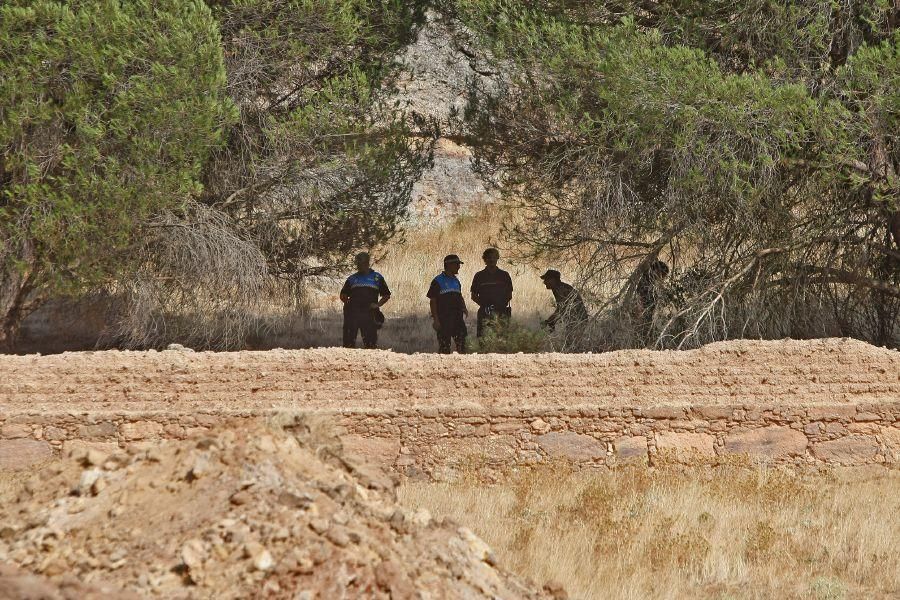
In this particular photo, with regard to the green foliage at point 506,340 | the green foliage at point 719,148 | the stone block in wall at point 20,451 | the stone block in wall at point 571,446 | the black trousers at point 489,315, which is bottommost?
the stone block in wall at point 20,451

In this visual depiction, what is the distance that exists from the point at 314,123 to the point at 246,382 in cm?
516

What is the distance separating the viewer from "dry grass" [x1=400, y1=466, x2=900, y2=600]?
8250mm

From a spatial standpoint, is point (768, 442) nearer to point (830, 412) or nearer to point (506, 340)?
point (830, 412)

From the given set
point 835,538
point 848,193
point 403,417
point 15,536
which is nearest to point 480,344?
point 403,417

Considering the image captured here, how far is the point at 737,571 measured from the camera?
8469 mm

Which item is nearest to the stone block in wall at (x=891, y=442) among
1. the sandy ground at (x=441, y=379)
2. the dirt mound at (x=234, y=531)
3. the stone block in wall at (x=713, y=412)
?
the sandy ground at (x=441, y=379)

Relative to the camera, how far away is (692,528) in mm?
9406

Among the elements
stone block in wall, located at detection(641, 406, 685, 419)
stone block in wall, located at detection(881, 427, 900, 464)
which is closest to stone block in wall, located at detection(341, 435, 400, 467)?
stone block in wall, located at detection(641, 406, 685, 419)

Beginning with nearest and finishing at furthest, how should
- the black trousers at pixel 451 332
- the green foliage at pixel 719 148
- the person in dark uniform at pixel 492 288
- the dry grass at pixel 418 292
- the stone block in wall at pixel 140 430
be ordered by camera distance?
1. the stone block in wall at pixel 140 430
2. the green foliage at pixel 719 148
3. the black trousers at pixel 451 332
4. the person in dark uniform at pixel 492 288
5. the dry grass at pixel 418 292

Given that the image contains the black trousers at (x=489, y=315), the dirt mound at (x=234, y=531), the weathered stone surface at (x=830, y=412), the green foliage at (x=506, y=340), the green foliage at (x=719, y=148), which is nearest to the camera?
the dirt mound at (x=234, y=531)

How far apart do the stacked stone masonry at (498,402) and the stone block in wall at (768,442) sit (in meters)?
0.01

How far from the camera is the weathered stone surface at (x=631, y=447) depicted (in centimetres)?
1096

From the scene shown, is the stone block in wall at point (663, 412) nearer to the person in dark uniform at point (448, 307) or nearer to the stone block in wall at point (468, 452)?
the stone block in wall at point (468, 452)

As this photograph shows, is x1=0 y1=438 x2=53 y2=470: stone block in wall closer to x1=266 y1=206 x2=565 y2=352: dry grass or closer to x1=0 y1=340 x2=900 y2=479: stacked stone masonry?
x1=0 y1=340 x2=900 y2=479: stacked stone masonry
